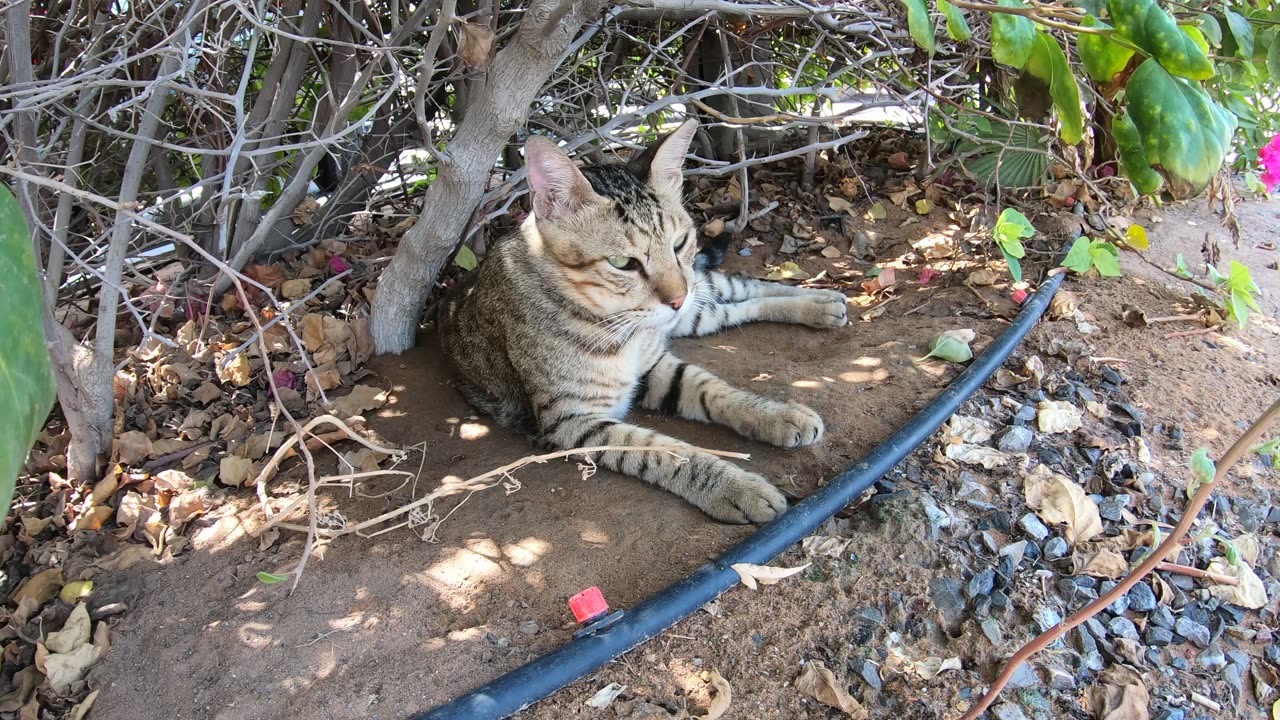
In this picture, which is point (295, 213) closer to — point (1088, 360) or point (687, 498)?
point (687, 498)

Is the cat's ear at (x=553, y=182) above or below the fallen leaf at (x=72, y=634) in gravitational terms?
above

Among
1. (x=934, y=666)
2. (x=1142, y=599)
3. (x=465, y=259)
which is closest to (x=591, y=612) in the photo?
(x=934, y=666)

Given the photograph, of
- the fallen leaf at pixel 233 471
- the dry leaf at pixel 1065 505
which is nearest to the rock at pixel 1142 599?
the dry leaf at pixel 1065 505

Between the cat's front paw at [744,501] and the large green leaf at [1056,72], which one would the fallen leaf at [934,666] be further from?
the large green leaf at [1056,72]

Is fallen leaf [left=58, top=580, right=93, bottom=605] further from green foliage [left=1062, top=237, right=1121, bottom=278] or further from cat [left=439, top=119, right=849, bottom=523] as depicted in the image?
green foliage [left=1062, top=237, right=1121, bottom=278]

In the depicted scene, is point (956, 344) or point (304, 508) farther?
point (956, 344)

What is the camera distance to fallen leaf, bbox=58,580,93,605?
212cm

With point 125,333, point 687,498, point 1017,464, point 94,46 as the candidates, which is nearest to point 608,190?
point 687,498

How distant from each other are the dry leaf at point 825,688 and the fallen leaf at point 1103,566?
2.63 ft

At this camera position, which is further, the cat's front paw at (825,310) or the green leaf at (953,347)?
the cat's front paw at (825,310)

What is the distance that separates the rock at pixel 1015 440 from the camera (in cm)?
245

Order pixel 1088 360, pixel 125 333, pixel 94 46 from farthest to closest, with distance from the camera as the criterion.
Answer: pixel 125 333 < pixel 1088 360 < pixel 94 46

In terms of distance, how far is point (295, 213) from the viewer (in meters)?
3.70

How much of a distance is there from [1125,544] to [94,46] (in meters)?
3.68
